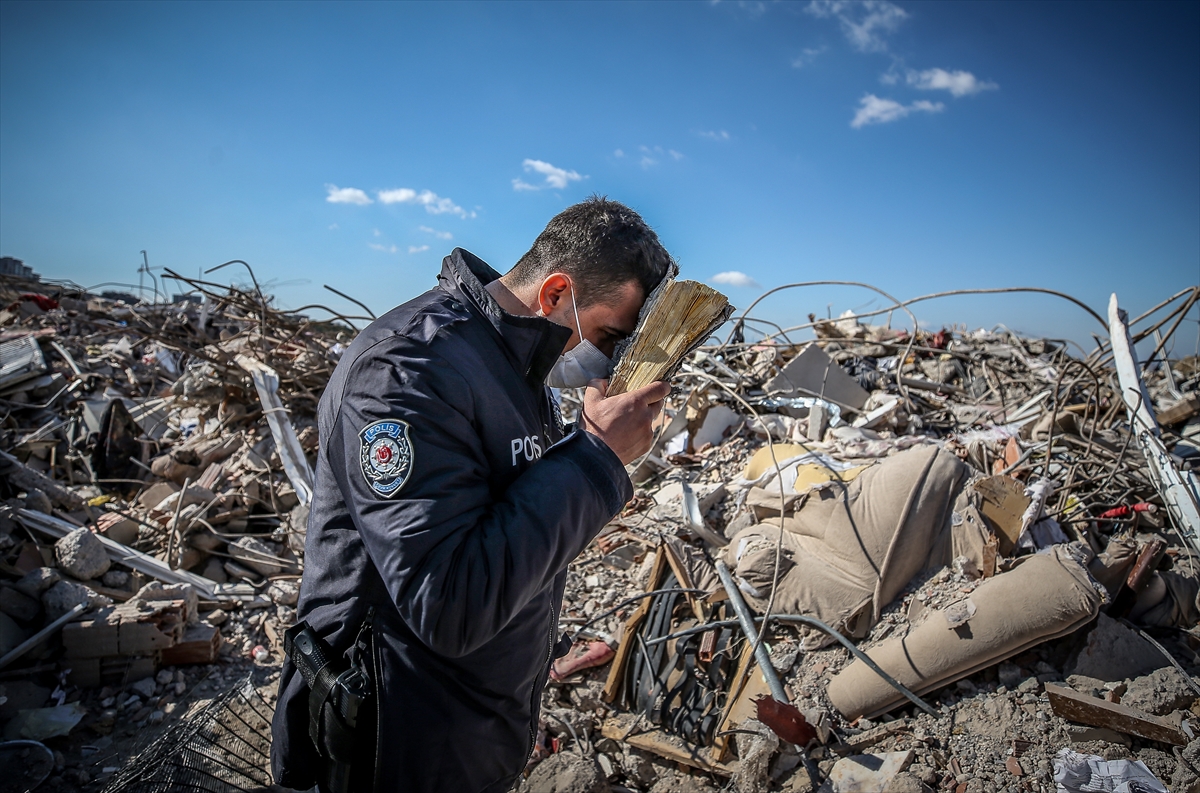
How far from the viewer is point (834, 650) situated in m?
3.07

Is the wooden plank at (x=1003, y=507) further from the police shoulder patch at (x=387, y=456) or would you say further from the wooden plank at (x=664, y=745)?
the police shoulder patch at (x=387, y=456)

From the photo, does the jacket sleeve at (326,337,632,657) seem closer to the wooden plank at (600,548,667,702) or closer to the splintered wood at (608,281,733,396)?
the splintered wood at (608,281,733,396)

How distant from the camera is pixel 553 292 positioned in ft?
4.67

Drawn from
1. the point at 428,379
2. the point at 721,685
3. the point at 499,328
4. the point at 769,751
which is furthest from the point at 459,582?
the point at 721,685

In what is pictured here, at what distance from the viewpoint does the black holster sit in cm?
120

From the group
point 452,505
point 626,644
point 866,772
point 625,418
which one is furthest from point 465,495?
point 626,644

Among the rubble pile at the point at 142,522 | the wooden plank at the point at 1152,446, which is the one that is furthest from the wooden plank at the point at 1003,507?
the rubble pile at the point at 142,522

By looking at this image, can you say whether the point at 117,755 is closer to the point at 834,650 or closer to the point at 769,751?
the point at 769,751

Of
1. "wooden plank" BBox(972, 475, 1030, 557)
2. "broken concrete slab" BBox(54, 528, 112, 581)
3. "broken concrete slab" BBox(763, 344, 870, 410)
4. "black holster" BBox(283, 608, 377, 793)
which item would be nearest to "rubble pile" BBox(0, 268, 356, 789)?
"broken concrete slab" BBox(54, 528, 112, 581)

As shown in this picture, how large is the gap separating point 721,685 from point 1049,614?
1607 millimetres

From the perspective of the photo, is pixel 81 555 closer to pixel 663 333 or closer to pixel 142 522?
pixel 142 522

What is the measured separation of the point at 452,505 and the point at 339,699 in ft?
1.87

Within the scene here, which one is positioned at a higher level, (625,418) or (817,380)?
(817,380)

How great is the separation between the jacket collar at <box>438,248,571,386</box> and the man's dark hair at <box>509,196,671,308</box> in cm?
12
